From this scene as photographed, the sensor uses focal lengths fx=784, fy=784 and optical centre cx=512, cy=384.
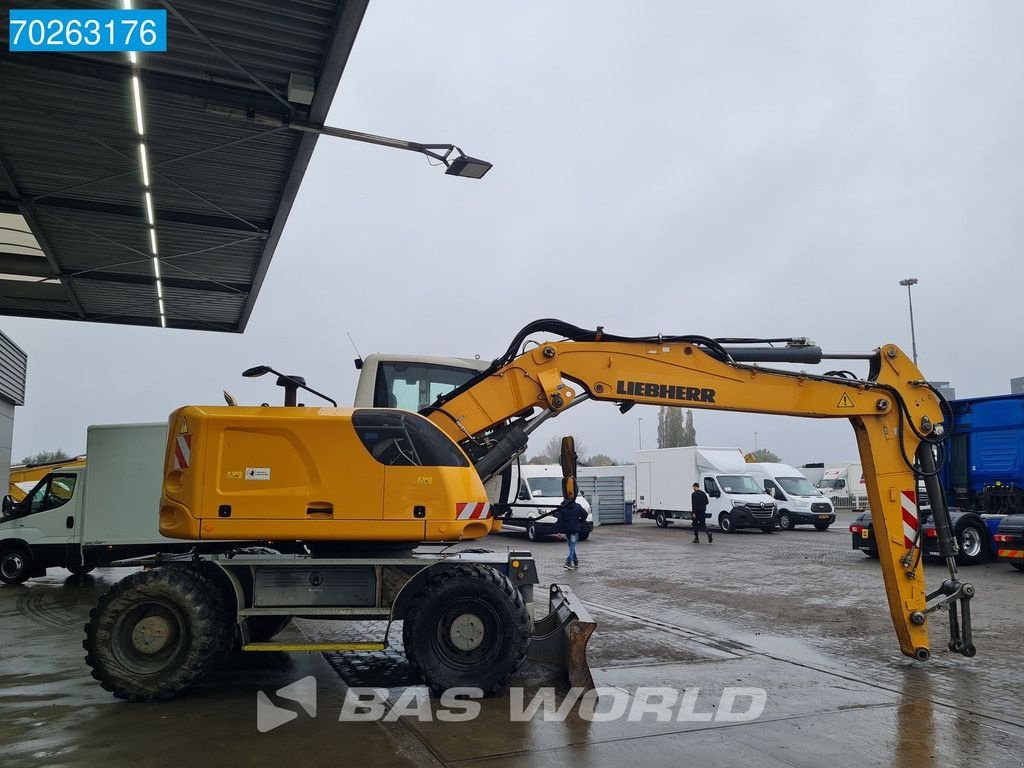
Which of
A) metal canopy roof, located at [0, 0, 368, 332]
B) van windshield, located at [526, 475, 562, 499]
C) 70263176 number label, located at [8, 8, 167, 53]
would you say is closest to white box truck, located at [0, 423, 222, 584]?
metal canopy roof, located at [0, 0, 368, 332]

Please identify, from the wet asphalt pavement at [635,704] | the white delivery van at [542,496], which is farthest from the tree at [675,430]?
the wet asphalt pavement at [635,704]

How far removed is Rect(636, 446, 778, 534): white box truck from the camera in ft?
95.0

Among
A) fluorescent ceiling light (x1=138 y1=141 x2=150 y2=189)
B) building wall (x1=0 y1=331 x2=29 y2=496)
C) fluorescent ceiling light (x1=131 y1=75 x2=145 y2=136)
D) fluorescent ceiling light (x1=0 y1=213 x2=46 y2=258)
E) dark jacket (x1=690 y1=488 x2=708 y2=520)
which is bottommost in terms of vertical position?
dark jacket (x1=690 y1=488 x2=708 y2=520)

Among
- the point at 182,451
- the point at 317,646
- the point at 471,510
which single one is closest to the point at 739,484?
the point at 471,510

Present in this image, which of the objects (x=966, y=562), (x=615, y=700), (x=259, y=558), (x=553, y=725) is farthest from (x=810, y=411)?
(x=966, y=562)

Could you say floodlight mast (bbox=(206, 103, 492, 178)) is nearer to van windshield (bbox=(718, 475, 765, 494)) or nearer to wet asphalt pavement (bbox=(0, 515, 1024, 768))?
wet asphalt pavement (bbox=(0, 515, 1024, 768))

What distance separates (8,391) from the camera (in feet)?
71.9

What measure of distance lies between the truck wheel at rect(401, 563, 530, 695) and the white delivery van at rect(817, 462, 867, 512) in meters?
42.0

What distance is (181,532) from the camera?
6.86m

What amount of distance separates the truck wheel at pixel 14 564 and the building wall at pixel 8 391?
7558 mm

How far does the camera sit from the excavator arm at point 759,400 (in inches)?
309

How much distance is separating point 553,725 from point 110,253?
1308cm

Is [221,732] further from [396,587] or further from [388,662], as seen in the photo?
[388,662]

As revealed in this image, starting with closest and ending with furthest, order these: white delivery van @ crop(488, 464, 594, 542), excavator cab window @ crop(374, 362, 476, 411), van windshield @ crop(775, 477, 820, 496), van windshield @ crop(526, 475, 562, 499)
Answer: excavator cab window @ crop(374, 362, 476, 411) → white delivery van @ crop(488, 464, 594, 542) → van windshield @ crop(526, 475, 562, 499) → van windshield @ crop(775, 477, 820, 496)
